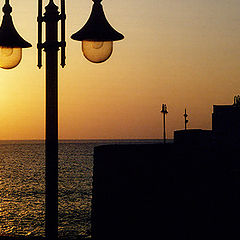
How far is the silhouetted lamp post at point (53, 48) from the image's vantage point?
4.77 meters

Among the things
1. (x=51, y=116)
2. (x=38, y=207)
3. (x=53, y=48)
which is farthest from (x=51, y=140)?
(x=38, y=207)

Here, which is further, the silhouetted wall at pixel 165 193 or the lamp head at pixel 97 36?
the lamp head at pixel 97 36

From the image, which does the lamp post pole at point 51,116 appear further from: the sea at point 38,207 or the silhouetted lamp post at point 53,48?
the sea at point 38,207

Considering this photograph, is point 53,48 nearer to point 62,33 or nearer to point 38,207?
point 62,33

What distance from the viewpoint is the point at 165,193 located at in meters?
4.36

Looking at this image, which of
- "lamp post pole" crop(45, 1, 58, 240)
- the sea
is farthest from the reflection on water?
"lamp post pole" crop(45, 1, 58, 240)

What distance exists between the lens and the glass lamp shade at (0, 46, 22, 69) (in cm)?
573

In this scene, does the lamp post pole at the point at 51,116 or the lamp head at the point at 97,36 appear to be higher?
the lamp head at the point at 97,36

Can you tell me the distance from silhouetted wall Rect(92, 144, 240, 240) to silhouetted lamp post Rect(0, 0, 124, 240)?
0.47 m

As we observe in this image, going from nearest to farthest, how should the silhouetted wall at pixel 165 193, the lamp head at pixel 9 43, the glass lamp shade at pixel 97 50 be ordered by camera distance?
the silhouetted wall at pixel 165 193, the glass lamp shade at pixel 97 50, the lamp head at pixel 9 43

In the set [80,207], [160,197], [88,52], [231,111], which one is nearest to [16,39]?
[88,52]

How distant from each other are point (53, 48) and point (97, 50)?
1.86 feet

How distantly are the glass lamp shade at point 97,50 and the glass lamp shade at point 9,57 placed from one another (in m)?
0.96

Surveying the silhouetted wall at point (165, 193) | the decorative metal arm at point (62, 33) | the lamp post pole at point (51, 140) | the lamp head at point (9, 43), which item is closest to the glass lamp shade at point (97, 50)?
the decorative metal arm at point (62, 33)
